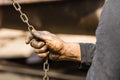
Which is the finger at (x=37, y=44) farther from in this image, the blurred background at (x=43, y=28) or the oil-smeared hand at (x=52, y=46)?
A: the blurred background at (x=43, y=28)

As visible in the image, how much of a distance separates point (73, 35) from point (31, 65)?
0.78 meters

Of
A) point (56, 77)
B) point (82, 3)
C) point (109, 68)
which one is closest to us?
point (109, 68)

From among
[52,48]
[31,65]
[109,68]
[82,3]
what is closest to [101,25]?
[109,68]

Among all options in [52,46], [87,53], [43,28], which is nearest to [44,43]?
[52,46]

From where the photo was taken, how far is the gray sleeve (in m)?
2.43

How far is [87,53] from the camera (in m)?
2.43

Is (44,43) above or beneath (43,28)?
beneath

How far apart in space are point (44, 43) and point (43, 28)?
234cm

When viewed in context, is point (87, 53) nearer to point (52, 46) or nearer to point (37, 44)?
point (52, 46)

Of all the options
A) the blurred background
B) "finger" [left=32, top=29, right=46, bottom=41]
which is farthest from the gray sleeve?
the blurred background

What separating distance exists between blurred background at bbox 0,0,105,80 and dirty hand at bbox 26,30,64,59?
65.6 inches

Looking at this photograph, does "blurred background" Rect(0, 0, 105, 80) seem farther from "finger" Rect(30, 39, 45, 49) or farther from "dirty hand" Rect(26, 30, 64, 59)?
"finger" Rect(30, 39, 45, 49)

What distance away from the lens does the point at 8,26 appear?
480 cm

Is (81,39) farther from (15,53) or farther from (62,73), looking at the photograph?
(15,53)
